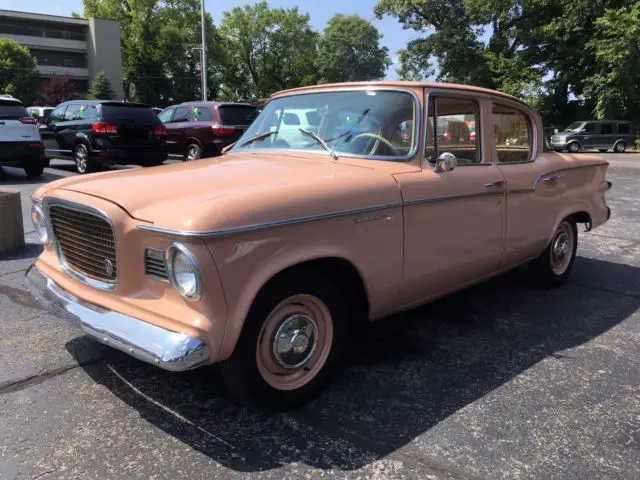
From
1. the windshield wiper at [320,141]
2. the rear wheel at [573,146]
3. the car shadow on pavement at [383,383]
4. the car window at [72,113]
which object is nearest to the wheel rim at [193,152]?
the car window at [72,113]

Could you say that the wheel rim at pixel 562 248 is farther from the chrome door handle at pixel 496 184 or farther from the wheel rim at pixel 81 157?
the wheel rim at pixel 81 157

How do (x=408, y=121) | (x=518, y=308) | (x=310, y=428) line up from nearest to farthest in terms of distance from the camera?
1. (x=310, y=428)
2. (x=408, y=121)
3. (x=518, y=308)

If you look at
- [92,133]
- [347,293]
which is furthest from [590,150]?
Result: [347,293]

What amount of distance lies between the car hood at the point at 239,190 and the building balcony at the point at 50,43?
230ft

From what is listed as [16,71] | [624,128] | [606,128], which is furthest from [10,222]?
[16,71]

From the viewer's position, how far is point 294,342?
2.85m

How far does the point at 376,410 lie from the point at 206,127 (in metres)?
11.9

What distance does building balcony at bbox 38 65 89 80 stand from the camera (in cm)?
6334

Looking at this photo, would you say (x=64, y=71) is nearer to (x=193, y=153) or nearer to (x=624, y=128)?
(x=193, y=153)

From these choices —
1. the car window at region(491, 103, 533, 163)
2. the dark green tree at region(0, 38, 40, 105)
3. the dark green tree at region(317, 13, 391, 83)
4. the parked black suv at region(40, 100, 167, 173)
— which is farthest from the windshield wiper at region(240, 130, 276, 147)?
the dark green tree at region(317, 13, 391, 83)

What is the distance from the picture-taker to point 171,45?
191 feet

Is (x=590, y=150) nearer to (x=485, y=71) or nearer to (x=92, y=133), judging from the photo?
(x=485, y=71)

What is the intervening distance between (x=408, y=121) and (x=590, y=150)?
28620 mm

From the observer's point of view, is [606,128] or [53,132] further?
[606,128]
